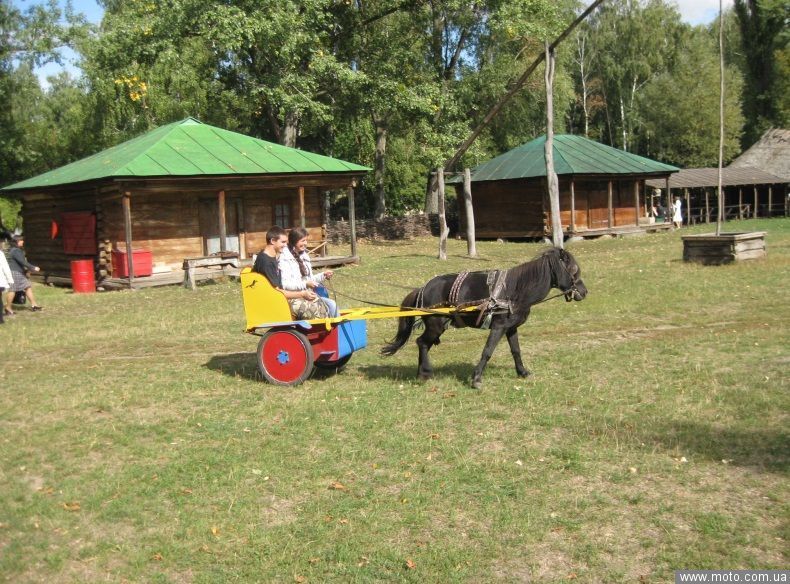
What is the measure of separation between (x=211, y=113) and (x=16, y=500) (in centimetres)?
3312

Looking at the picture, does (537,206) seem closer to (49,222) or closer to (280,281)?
(49,222)

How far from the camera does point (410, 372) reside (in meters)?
10.2

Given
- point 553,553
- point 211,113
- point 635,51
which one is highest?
point 635,51

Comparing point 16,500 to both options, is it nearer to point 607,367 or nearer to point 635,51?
point 607,367

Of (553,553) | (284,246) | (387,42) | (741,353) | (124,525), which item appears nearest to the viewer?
(553,553)

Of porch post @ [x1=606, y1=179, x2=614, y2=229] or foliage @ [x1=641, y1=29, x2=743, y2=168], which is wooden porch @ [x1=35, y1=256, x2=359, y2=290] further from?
foliage @ [x1=641, y1=29, x2=743, y2=168]

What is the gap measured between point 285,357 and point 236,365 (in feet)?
5.53

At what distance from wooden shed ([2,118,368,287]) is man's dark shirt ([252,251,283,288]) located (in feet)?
43.3

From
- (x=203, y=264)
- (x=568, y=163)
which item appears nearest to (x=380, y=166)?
(x=568, y=163)

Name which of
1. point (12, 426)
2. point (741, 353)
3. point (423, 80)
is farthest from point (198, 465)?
point (423, 80)

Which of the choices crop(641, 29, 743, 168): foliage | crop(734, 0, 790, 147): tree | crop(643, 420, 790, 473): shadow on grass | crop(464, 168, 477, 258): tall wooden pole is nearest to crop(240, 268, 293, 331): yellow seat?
crop(643, 420, 790, 473): shadow on grass

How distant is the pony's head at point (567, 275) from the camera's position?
362 inches

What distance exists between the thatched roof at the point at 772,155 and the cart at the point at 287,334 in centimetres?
4338

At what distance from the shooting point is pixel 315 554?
5.45 metres
